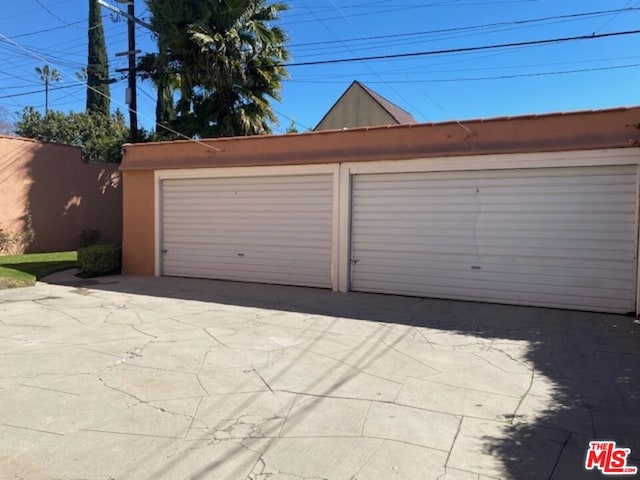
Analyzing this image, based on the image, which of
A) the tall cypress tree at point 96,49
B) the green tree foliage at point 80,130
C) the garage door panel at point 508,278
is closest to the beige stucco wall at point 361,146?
the garage door panel at point 508,278

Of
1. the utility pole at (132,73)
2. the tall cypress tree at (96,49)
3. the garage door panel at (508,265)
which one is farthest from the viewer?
the tall cypress tree at (96,49)

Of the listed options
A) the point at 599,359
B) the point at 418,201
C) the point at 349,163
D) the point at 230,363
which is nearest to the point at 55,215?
the point at 349,163

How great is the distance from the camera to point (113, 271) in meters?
13.3

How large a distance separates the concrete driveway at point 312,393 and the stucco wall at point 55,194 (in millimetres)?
9496

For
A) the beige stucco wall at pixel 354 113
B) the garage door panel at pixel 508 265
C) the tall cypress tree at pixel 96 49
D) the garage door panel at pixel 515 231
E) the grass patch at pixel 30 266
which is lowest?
the grass patch at pixel 30 266

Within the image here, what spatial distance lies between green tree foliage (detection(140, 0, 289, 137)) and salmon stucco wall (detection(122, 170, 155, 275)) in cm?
465

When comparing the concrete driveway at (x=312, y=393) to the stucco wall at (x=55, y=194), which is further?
the stucco wall at (x=55, y=194)

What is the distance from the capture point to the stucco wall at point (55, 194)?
Answer: 1617cm

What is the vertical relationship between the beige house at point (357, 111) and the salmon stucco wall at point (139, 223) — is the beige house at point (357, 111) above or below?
above

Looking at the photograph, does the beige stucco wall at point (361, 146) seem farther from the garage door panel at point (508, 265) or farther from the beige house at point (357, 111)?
the beige house at point (357, 111)

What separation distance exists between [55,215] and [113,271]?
588 cm

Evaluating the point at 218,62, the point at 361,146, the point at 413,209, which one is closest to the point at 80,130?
the point at 218,62

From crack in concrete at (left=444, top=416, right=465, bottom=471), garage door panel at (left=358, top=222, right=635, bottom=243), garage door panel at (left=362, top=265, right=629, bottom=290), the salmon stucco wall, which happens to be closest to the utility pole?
the salmon stucco wall
